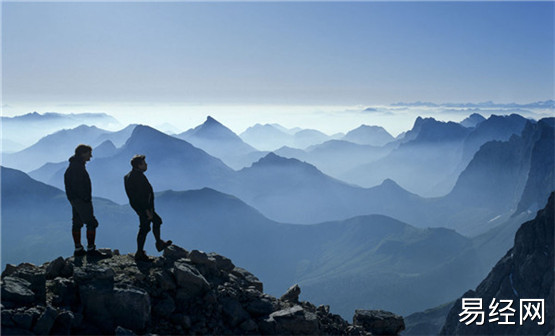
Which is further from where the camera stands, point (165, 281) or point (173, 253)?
point (173, 253)

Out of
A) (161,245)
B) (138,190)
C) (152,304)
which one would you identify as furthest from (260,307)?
(138,190)

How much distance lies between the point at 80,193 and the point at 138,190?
93.3 inches

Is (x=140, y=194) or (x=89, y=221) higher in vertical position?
(x=140, y=194)

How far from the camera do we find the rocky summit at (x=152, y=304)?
12016 millimetres

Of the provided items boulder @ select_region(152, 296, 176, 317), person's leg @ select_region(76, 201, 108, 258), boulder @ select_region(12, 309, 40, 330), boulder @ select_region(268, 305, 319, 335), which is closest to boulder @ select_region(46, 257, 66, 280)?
person's leg @ select_region(76, 201, 108, 258)

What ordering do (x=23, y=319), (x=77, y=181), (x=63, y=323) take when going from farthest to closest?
(x=77, y=181) < (x=63, y=323) < (x=23, y=319)

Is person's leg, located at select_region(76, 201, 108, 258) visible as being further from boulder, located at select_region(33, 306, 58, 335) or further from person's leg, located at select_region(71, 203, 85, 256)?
boulder, located at select_region(33, 306, 58, 335)

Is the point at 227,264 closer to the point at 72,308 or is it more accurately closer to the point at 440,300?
the point at 72,308

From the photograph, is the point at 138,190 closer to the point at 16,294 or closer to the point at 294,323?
the point at 16,294

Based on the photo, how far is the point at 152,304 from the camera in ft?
43.9

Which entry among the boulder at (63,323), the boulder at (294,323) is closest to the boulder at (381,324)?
the boulder at (294,323)

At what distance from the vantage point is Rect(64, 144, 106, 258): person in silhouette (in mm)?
15336

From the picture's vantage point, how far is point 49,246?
19962 centimetres

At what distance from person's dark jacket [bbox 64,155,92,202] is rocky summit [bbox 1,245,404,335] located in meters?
2.45
